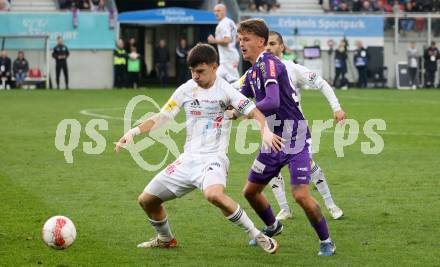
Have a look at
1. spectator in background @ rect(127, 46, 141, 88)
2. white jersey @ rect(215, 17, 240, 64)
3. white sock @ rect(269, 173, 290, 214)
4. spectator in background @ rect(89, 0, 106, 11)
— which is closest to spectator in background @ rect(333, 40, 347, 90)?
spectator in background @ rect(127, 46, 141, 88)

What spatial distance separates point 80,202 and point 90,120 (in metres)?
12.6

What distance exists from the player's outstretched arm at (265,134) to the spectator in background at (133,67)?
1373 inches

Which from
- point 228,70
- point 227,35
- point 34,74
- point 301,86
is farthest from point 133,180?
point 34,74

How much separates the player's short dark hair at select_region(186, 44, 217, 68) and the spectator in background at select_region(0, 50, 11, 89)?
33244 mm

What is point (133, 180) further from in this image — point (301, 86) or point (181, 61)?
point (181, 61)

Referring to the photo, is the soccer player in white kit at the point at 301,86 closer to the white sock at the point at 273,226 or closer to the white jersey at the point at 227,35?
the white sock at the point at 273,226

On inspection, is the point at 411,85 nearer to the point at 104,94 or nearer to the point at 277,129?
the point at 104,94

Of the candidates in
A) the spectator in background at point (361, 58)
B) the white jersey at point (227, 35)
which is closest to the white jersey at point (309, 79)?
the white jersey at point (227, 35)

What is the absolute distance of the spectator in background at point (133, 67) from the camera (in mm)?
43322

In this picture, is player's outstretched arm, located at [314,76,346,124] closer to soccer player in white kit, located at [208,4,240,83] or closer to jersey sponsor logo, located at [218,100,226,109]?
jersey sponsor logo, located at [218,100,226,109]

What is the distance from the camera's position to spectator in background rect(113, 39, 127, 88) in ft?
142

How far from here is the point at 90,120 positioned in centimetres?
2430

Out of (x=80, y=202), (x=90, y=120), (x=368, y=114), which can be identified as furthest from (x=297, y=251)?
(x=368, y=114)

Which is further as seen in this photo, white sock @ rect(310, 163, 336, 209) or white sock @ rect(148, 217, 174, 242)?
white sock @ rect(310, 163, 336, 209)
